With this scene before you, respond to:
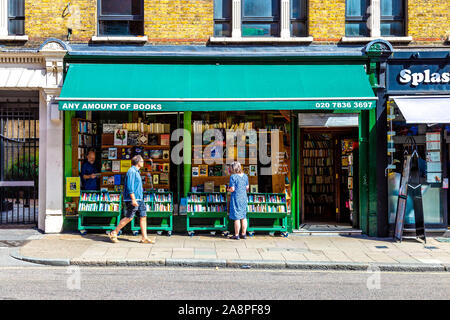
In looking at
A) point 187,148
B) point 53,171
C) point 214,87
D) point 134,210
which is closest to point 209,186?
point 187,148

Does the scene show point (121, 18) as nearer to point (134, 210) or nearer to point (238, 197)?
point (134, 210)

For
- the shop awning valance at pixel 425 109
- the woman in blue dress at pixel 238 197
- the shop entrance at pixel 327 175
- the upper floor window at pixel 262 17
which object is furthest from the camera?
the shop entrance at pixel 327 175

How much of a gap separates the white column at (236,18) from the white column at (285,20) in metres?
1.06

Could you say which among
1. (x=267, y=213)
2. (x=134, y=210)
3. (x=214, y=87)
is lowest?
(x=267, y=213)

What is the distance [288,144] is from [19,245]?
6.59m

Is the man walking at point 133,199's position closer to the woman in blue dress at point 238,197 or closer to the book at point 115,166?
the book at point 115,166

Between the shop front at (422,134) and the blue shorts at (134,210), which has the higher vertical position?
the shop front at (422,134)

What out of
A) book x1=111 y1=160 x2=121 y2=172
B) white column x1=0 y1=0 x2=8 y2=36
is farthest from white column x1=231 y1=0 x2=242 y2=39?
white column x1=0 y1=0 x2=8 y2=36

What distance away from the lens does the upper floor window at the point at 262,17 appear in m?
12.1

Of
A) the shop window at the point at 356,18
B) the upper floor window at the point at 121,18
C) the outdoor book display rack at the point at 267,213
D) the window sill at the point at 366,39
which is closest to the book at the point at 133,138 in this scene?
the upper floor window at the point at 121,18

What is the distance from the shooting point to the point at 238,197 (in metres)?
10.9

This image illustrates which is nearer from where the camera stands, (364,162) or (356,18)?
(364,162)

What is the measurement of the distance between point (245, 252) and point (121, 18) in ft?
22.2

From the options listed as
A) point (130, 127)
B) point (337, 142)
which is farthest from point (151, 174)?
point (337, 142)
